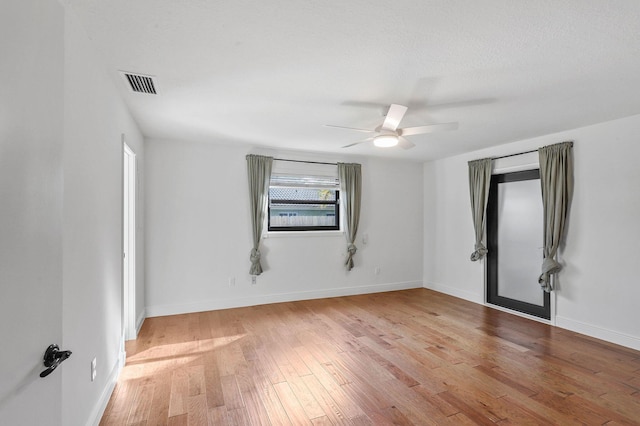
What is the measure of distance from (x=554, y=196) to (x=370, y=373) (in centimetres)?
324

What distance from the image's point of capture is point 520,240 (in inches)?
177

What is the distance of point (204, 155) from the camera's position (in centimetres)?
460

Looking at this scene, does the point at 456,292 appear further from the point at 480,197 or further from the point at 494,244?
the point at 480,197

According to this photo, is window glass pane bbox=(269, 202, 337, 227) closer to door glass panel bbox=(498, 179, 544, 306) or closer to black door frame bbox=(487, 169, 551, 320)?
black door frame bbox=(487, 169, 551, 320)

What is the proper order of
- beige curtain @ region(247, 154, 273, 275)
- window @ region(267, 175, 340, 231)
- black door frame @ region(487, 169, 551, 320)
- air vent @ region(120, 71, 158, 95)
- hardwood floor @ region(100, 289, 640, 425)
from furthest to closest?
window @ region(267, 175, 340, 231)
beige curtain @ region(247, 154, 273, 275)
black door frame @ region(487, 169, 551, 320)
air vent @ region(120, 71, 158, 95)
hardwood floor @ region(100, 289, 640, 425)

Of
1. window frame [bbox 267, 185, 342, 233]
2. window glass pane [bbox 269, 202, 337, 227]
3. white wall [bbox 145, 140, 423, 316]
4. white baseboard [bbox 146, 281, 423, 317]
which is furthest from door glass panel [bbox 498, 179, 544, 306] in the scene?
window glass pane [bbox 269, 202, 337, 227]

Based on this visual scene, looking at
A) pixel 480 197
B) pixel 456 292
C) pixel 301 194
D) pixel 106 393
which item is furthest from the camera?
pixel 456 292

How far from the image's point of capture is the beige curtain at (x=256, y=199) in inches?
186

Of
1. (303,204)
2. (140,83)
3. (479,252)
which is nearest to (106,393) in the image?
(140,83)

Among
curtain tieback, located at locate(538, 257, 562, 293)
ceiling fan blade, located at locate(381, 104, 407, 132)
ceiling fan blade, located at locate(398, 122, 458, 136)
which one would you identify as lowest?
curtain tieback, located at locate(538, 257, 562, 293)

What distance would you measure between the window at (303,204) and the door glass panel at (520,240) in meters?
2.67

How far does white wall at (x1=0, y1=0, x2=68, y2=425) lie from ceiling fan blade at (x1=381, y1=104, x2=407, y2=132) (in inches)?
86.1

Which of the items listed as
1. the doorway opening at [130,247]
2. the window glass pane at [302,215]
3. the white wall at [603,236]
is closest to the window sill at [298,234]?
the window glass pane at [302,215]

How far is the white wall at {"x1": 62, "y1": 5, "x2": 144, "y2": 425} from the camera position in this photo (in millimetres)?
1655
